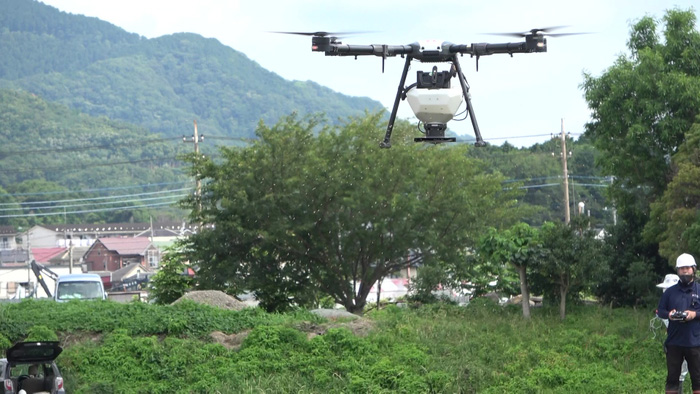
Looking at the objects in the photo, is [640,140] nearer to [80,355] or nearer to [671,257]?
[671,257]

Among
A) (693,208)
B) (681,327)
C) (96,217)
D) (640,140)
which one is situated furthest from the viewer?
(96,217)

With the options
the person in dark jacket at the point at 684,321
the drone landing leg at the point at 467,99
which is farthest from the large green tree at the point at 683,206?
the drone landing leg at the point at 467,99

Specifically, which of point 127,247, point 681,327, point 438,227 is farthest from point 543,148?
point 681,327

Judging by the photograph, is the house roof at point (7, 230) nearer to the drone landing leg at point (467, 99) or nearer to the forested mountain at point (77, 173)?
the forested mountain at point (77, 173)

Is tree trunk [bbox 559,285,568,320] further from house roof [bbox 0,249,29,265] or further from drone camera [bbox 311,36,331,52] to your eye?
house roof [bbox 0,249,29,265]

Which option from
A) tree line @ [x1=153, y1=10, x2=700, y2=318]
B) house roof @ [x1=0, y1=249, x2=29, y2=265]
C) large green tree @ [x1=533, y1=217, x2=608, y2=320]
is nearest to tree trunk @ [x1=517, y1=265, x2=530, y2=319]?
large green tree @ [x1=533, y1=217, x2=608, y2=320]

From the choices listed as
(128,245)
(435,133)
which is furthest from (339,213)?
(128,245)

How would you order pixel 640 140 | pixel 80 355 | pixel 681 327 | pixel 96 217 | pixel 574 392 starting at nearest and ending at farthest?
1. pixel 681 327
2. pixel 574 392
3. pixel 80 355
4. pixel 640 140
5. pixel 96 217
